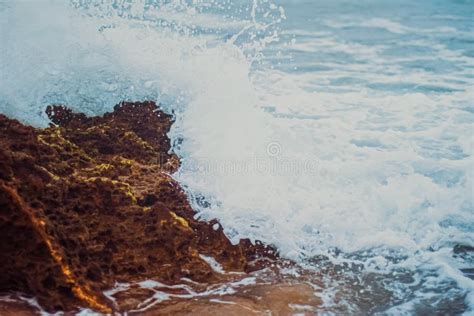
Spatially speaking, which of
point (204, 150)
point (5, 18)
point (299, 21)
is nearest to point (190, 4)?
point (299, 21)

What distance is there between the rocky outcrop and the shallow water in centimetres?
32

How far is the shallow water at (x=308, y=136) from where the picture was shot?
3844 millimetres

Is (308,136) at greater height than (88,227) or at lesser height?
greater

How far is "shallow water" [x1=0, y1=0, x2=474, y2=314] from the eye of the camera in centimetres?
384

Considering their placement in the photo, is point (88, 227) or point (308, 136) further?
point (308, 136)

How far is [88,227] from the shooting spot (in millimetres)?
3291

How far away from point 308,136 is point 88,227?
3460 millimetres

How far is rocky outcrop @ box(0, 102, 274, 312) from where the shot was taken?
2.92 meters

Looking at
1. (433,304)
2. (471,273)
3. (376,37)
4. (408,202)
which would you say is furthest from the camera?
(376,37)

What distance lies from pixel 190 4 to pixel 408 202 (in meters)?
10.8

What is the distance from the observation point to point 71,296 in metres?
2.91

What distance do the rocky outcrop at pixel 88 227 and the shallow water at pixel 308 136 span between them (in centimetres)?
32

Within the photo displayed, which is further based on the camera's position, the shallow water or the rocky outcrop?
the shallow water

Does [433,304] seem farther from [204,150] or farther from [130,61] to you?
[130,61]
